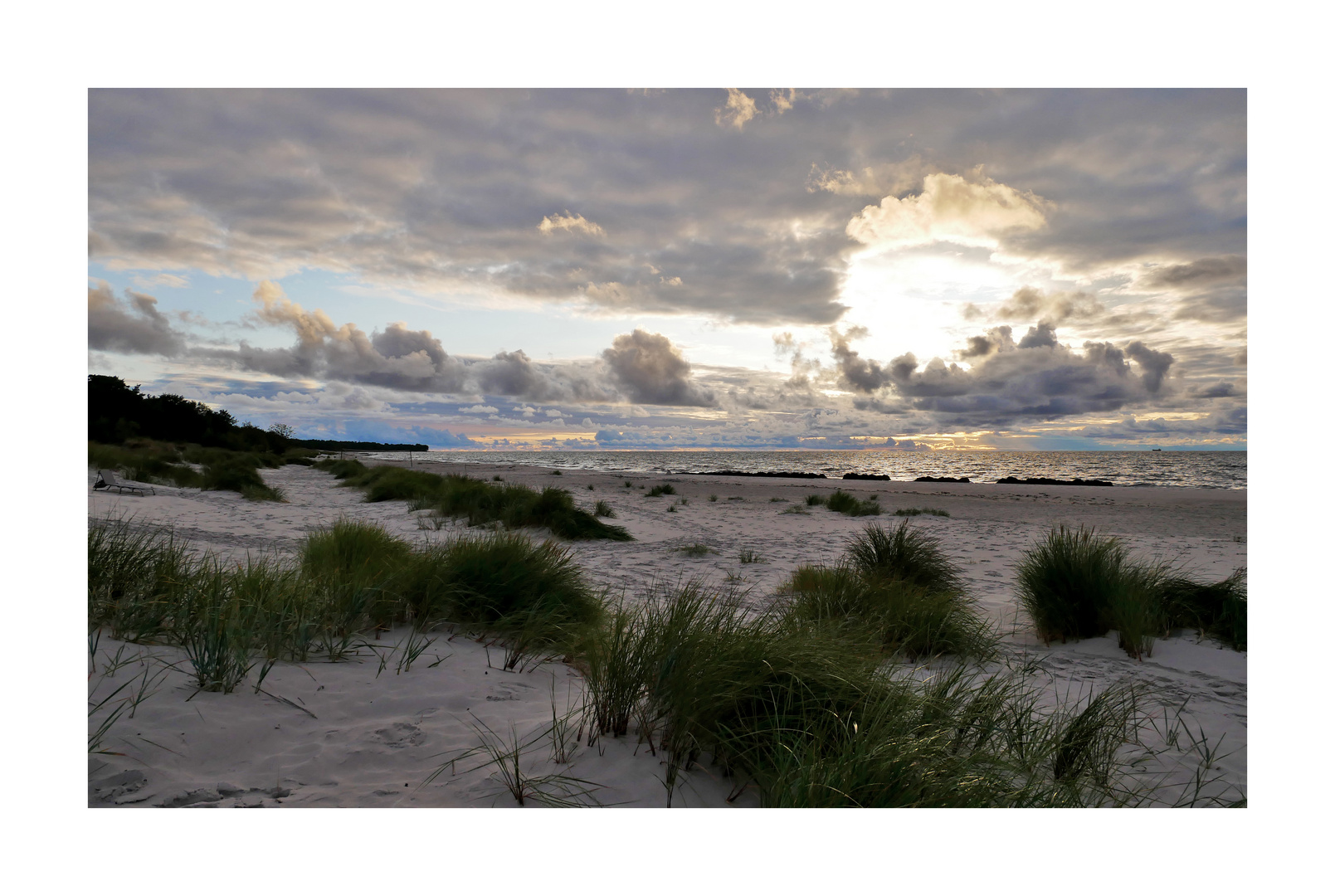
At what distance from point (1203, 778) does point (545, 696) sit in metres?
3.22

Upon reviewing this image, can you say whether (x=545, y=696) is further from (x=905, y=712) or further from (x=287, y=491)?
(x=287, y=491)

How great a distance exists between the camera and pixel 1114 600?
4648 millimetres

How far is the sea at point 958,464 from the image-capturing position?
4128 centimetres

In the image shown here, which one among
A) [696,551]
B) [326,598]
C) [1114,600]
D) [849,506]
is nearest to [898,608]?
[1114,600]

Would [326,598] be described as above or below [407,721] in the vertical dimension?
above

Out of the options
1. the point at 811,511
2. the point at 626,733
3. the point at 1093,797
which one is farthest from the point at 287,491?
the point at 1093,797

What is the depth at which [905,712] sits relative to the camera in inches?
92.5

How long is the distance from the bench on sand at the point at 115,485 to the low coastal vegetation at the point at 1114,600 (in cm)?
1616

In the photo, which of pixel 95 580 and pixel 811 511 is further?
pixel 811 511

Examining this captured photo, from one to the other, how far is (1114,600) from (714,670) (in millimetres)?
4084

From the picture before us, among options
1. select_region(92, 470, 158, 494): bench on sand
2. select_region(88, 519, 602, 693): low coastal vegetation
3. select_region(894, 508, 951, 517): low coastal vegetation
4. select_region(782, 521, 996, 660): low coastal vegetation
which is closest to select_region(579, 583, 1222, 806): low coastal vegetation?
select_region(782, 521, 996, 660): low coastal vegetation

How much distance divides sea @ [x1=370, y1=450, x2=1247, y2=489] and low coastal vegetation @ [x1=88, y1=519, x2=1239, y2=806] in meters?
28.0

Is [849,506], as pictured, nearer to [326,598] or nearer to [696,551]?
[696,551]

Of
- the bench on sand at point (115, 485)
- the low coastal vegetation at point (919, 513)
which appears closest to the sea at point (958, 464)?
the low coastal vegetation at point (919, 513)
